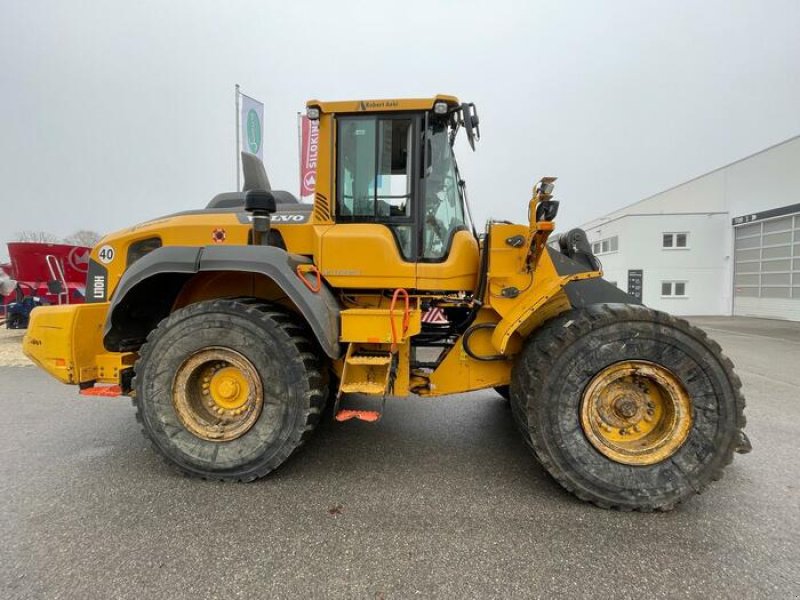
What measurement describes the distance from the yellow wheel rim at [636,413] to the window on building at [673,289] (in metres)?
19.2

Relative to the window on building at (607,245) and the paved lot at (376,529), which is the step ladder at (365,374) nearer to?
the paved lot at (376,529)

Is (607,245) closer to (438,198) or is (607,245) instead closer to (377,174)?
(438,198)

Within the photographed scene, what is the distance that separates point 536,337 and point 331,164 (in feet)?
6.23

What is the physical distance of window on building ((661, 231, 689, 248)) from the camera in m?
18.4

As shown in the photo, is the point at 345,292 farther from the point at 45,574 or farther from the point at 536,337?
the point at 45,574

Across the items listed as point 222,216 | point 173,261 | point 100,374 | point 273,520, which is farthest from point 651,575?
point 100,374

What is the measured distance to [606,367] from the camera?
96.7 inches

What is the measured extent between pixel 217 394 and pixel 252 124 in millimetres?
11347

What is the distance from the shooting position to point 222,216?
3.22 m

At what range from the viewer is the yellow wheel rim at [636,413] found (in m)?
2.43

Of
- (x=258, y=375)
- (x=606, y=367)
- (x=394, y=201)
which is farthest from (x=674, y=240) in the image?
(x=258, y=375)

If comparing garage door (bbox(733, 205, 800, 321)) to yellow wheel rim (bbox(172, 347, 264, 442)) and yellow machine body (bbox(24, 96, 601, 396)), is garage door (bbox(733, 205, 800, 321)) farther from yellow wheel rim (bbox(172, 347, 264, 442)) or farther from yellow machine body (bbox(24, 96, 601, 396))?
yellow wheel rim (bbox(172, 347, 264, 442))

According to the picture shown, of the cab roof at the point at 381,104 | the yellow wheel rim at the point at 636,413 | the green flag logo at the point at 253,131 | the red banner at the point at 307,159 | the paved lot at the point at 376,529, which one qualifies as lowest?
the paved lot at the point at 376,529

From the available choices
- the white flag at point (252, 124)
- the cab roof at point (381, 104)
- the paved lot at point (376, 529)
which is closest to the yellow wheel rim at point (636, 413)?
the paved lot at point (376, 529)
